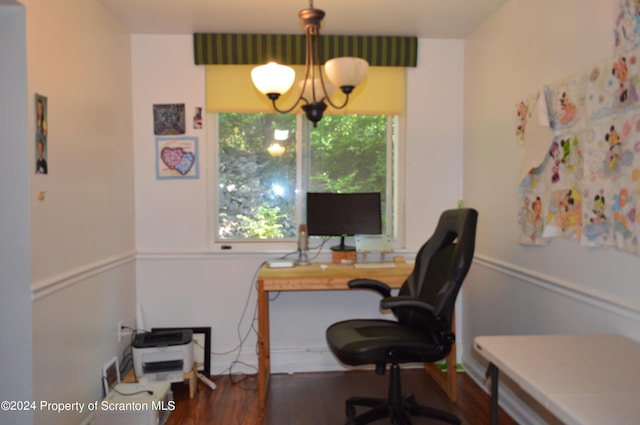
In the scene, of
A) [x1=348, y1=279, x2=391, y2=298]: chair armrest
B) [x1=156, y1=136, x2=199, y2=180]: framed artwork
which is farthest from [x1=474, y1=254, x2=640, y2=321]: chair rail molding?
[x1=156, y1=136, x2=199, y2=180]: framed artwork

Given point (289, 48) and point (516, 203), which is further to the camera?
point (289, 48)

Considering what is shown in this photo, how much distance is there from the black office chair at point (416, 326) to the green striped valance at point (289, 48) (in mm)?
1392

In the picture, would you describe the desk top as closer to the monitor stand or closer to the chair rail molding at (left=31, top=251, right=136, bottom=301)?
the monitor stand

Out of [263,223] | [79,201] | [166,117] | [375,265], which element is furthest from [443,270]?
[166,117]

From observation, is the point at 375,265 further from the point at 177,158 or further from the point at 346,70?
the point at 177,158

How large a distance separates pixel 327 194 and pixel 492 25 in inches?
61.7

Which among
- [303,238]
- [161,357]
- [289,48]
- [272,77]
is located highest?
[289,48]

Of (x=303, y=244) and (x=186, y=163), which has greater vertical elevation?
(x=186, y=163)

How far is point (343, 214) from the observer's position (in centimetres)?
294

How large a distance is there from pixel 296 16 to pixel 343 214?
4.52 ft

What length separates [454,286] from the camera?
6.06 feet

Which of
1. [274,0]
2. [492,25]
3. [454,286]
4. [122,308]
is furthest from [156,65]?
[454,286]

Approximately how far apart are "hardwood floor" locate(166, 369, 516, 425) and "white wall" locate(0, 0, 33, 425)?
877 mm

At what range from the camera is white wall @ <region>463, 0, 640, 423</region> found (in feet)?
5.55
